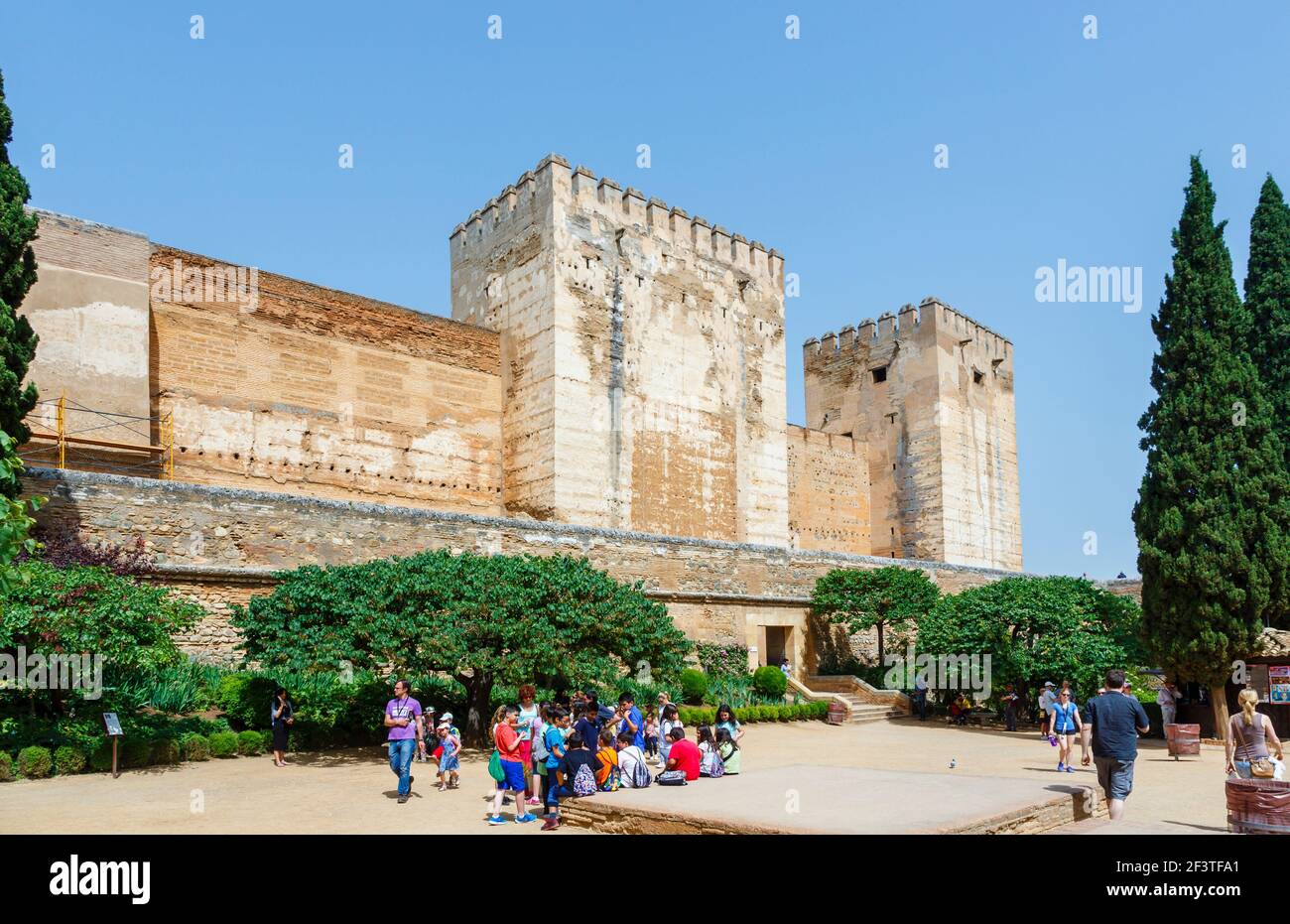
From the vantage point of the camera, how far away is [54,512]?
13.2 metres

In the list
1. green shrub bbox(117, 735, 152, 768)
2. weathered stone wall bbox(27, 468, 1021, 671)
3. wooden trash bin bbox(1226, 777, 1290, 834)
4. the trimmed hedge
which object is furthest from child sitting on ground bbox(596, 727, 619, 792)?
weathered stone wall bbox(27, 468, 1021, 671)

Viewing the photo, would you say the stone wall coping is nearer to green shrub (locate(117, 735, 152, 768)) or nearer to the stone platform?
green shrub (locate(117, 735, 152, 768))

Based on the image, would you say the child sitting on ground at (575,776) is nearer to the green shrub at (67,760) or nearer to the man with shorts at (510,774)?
the man with shorts at (510,774)

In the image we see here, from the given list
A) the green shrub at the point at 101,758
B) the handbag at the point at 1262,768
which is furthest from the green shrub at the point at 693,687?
the handbag at the point at 1262,768

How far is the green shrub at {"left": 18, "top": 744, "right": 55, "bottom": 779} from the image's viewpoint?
10000mm

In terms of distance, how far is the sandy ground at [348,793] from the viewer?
7910 mm

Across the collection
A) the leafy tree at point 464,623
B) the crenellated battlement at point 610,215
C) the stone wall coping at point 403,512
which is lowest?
the leafy tree at point 464,623

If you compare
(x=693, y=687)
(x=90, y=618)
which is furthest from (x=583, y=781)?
(x=693, y=687)

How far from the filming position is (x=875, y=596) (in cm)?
2209

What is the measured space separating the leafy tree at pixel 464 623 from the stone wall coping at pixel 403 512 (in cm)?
247

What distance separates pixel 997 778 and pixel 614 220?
56.4 ft

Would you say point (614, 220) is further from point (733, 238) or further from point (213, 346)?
point (213, 346)

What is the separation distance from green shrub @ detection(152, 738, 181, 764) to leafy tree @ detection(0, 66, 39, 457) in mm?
3788

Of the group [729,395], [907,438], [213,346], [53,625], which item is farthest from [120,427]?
[907,438]
